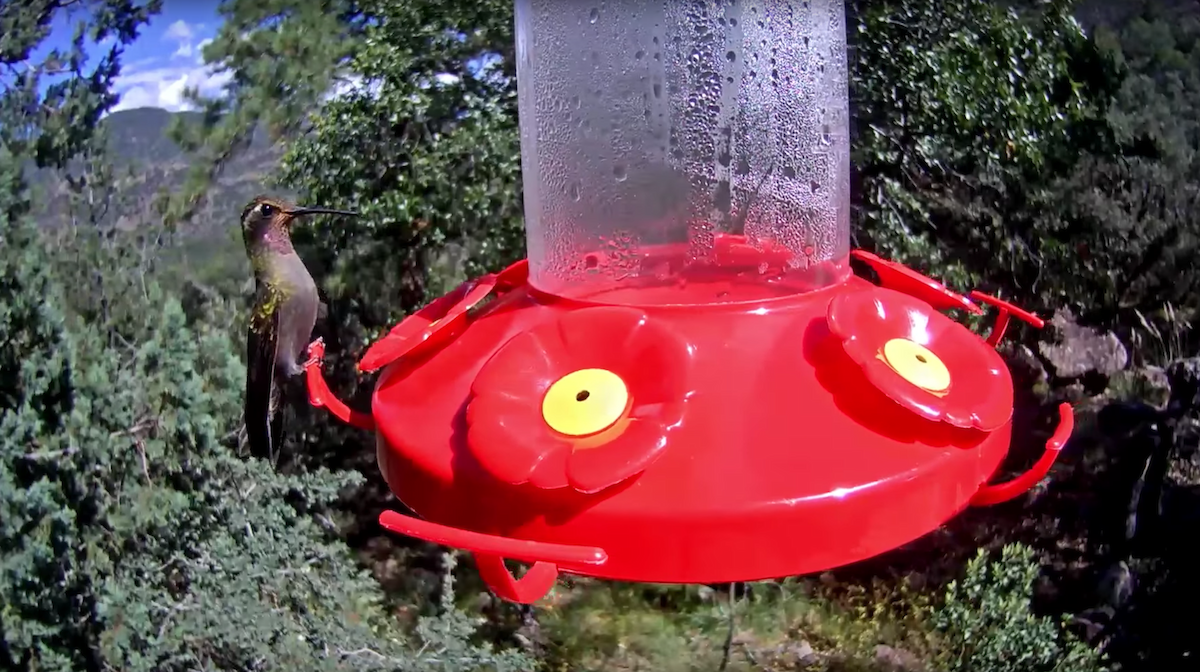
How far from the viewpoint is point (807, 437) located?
40.3 inches

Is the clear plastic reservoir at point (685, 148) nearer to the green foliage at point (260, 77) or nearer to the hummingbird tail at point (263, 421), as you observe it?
the hummingbird tail at point (263, 421)

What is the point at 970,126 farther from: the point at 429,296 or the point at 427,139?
the point at 429,296

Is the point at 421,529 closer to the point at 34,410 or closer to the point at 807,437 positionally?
the point at 807,437

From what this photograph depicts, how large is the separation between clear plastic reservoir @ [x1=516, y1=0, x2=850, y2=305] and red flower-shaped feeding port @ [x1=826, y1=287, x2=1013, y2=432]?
201mm

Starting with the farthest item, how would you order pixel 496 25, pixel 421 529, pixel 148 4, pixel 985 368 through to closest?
pixel 148 4 → pixel 496 25 → pixel 985 368 → pixel 421 529

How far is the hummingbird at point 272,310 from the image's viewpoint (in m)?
2.16

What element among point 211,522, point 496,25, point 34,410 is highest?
point 496,25

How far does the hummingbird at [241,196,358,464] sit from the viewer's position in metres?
2.16

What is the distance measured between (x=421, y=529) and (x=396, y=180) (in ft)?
11.8

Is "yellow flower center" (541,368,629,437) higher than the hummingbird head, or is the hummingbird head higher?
the hummingbird head

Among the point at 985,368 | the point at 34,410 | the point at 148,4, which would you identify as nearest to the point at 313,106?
the point at 148,4

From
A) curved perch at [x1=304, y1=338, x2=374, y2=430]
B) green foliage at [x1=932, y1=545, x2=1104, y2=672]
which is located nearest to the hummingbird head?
curved perch at [x1=304, y1=338, x2=374, y2=430]

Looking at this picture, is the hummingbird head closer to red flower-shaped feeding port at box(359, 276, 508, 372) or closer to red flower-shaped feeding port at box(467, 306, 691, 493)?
red flower-shaped feeding port at box(359, 276, 508, 372)

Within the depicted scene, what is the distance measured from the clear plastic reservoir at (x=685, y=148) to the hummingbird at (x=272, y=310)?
2.55 ft
